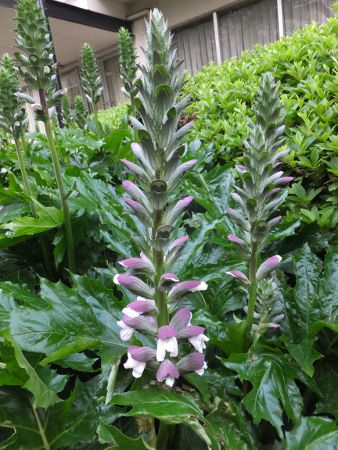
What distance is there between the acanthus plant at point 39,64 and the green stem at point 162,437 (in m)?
1.42

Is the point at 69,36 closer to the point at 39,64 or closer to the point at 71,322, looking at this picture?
the point at 39,64

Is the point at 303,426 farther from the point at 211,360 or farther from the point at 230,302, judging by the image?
the point at 230,302

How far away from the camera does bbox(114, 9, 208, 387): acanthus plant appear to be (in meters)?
1.12

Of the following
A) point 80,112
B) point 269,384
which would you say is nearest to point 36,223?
point 269,384

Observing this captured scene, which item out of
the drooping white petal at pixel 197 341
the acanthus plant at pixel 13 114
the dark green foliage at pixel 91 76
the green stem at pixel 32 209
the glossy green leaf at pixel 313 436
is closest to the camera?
the drooping white petal at pixel 197 341

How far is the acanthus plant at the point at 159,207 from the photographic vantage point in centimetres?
112

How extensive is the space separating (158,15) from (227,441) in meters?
1.34

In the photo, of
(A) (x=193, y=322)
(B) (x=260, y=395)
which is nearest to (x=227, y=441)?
(B) (x=260, y=395)

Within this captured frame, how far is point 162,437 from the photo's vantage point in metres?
1.40

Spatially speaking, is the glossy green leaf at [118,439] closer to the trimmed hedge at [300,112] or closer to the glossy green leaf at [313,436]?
the glossy green leaf at [313,436]

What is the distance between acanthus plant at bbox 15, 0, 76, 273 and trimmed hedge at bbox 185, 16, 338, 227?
4.39ft

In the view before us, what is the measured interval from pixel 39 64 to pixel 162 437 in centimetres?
227

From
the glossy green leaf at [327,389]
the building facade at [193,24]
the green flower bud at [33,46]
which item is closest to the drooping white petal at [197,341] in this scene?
the glossy green leaf at [327,389]

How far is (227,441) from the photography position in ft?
4.14
